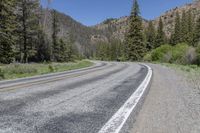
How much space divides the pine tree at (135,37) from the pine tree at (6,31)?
1378 inches

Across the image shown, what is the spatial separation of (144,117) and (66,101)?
2516 mm

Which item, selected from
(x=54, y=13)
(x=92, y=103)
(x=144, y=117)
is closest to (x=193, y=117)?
(x=144, y=117)

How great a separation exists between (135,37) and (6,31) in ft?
121

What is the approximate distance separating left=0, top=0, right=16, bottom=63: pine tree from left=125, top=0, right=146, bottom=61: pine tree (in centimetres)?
3501

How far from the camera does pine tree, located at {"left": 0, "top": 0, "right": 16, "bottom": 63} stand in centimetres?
3375

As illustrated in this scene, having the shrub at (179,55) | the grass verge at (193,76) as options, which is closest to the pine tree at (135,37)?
the shrub at (179,55)

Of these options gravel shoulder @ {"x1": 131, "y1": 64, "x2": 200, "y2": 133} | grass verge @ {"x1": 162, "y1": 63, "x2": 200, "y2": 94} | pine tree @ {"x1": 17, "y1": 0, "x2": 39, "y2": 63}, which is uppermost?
pine tree @ {"x1": 17, "y1": 0, "x2": 39, "y2": 63}

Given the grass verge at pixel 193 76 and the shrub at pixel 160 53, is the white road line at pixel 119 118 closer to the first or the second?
the grass verge at pixel 193 76

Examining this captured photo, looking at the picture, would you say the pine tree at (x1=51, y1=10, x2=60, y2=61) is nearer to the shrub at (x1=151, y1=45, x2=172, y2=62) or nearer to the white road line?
the shrub at (x1=151, y1=45, x2=172, y2=62)

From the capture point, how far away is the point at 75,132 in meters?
5.27

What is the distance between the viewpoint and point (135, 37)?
220 feet

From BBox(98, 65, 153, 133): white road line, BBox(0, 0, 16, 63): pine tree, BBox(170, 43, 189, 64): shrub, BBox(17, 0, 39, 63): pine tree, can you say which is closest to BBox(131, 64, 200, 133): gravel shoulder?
BBox(98, 65, 153, 133): white road line

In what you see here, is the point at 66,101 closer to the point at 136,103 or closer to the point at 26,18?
the point at 136,103

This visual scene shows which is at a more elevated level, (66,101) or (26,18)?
(26,18)
